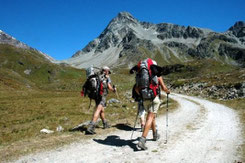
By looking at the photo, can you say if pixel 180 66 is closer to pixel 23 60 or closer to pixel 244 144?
pixel 23 60

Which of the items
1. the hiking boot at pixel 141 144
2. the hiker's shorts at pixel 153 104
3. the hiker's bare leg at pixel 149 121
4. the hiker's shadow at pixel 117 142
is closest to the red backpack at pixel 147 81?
the hiker's shorts at pixel 153 104

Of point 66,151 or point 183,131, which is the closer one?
point 66,151

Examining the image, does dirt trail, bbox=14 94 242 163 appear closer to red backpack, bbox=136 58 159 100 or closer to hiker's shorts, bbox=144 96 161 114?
hiker's shorts, bbox=144 96 161 114

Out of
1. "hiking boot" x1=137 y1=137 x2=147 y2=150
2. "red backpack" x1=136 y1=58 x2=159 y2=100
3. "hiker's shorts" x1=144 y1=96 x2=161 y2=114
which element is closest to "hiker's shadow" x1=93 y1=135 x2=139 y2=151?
"hiking boot" x1=137 y1=137 x2=147 y2=150

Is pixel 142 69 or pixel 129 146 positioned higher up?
pixel 142 69

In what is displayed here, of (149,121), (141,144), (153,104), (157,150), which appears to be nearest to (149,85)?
(153,104)

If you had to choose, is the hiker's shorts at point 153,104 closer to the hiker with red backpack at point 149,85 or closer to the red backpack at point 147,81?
the hiker with red backpack at point 149,85

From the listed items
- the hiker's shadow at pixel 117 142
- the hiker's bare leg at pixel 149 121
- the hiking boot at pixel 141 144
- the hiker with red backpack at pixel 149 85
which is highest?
the hiker with red backpack at pixel 149 85

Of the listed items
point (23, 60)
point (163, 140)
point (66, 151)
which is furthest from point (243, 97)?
point (23, 60)

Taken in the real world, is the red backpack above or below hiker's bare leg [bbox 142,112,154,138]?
above

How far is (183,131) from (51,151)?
647 centimetres

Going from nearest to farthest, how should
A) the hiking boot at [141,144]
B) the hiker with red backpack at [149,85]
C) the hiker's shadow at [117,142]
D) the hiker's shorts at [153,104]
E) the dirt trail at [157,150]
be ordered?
the dirt trail at [157,150] < the hiking boot at [141,144] < the hiker with red backpack at [149,85] < the hiker's shorts at [153,104] < the hiker's shadow at [117,142]

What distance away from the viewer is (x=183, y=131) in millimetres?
10602

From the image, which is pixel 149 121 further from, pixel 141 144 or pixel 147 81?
pixel 147 81
